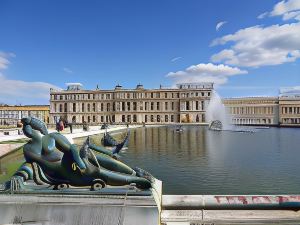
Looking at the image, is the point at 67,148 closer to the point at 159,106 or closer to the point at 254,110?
the point at 159,106

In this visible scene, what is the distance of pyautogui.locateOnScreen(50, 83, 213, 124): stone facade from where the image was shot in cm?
11756

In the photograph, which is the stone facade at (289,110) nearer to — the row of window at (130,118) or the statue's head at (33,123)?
the row of window at (130,118)

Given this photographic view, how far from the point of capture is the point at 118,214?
8.16 meters

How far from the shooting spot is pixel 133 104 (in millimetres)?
124062

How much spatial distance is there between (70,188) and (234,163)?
631 inches

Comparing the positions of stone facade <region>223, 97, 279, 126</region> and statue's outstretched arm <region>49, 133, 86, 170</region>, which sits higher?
stone facade <region>223, 97, 279, 126</region>

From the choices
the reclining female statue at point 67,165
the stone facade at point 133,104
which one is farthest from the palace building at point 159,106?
the reclining female statue at point 67,165

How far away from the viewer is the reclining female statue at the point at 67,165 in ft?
30.1

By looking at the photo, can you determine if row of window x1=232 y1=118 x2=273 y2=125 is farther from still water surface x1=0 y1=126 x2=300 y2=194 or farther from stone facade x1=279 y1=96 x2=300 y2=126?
still water surface x1=0 y1=126 x2=300 y2=194

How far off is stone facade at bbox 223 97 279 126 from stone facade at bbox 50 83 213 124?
64.0 ft

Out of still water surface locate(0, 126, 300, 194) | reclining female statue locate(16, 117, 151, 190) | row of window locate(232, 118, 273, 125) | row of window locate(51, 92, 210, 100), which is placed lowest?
still water surface locate(0, 126, 300, 194)

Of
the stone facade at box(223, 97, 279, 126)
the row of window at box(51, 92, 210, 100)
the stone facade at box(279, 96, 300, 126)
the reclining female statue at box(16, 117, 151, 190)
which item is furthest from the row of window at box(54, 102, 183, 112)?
the reclining female statue at box(16, 117, 151, 190)

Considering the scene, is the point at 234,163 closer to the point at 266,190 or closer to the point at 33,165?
the point at 266,190

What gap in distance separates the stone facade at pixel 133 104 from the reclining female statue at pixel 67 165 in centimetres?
10852
